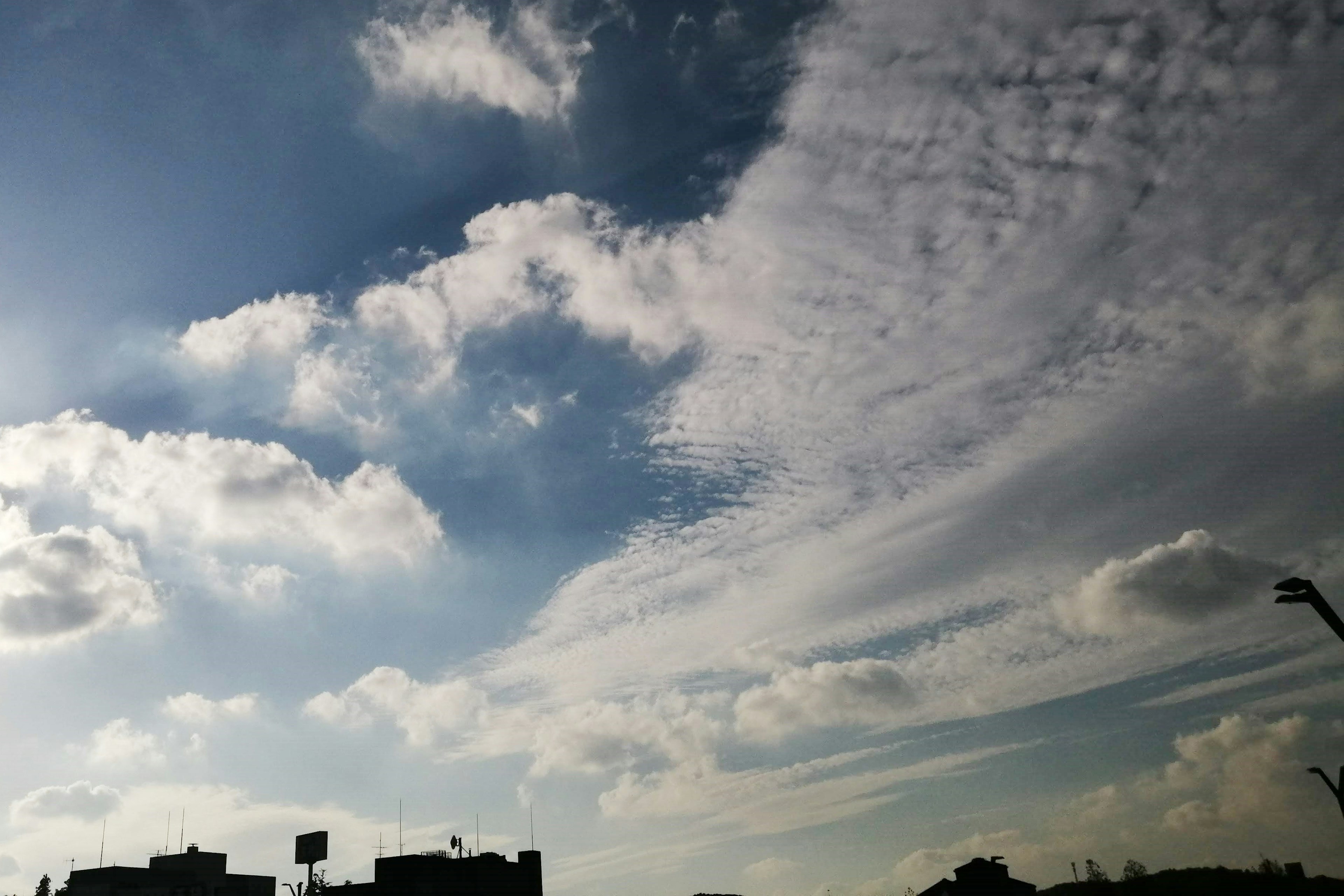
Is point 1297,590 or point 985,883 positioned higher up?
point 1297,590

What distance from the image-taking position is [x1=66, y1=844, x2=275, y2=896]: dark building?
323 ft

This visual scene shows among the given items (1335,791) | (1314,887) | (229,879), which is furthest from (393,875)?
(1314,887)

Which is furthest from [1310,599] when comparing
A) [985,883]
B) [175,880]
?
[175,880]

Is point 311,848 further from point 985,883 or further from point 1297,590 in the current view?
point 1297,590

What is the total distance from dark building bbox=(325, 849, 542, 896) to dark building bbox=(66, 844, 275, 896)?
2277 centimetres

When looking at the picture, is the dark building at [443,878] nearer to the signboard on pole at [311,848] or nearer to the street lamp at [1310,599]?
the signboard on pole at [311,848]

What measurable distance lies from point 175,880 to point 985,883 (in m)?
90.2

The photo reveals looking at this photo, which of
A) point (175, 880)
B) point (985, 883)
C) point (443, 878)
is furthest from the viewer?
point (175, 880)

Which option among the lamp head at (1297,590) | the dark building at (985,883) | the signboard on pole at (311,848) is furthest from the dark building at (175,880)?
the lamp head at (1297,590)

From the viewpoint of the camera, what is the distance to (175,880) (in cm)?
10281

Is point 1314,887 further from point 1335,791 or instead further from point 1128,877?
point 1335,791

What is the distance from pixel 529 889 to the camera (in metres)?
92.8

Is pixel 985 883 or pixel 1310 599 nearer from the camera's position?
pixel 1310 599

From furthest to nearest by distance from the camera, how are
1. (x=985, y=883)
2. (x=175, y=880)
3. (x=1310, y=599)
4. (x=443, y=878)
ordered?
1. (x=175, y=880)
2. (x=443, y=878)
3. (x=985, y=883)
4. (x=1310, y=599)
